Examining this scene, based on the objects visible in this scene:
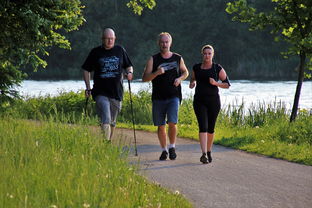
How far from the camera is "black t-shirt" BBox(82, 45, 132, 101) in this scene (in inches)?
394

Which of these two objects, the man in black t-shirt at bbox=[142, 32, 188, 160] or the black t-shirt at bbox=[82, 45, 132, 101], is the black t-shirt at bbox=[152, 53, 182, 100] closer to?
the man in black t-shirt at bbox=[142, 32, 188, 160]

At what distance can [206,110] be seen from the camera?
10.2 metres

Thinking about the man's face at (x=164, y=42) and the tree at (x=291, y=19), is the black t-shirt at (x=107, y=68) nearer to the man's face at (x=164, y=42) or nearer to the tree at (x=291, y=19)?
the man's face at (x=164, y=42)

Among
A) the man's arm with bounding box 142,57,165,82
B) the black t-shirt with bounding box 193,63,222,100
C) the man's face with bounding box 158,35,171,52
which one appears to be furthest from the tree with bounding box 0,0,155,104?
the black t-shirt with bounding box 193,63,222,100

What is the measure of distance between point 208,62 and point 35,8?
389 centimetres

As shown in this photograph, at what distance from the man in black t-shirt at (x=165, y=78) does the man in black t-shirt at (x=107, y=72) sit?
391 millimetres

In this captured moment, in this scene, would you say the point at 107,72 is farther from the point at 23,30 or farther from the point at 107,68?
the point at 23,30

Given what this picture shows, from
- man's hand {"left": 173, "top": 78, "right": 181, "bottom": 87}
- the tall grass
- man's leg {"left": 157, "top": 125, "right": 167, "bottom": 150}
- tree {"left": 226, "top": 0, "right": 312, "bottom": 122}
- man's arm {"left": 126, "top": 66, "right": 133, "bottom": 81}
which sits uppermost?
tree {"left": 226, "top": 0, "right": 312, "bottom": 122}

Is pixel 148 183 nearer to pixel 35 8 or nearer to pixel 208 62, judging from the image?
pixel 208 62

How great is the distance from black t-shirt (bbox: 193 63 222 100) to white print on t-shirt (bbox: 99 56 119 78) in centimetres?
124

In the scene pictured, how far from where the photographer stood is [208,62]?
10.1 meters

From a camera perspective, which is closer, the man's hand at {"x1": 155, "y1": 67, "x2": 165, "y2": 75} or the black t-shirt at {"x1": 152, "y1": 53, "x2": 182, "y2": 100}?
the man's hand at {"x1": 155, "y1": 67, "x2": 165, "y2": 75}

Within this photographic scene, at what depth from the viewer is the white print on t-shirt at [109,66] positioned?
393 inches

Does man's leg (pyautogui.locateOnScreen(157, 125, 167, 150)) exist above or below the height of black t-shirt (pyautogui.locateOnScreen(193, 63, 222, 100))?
below
